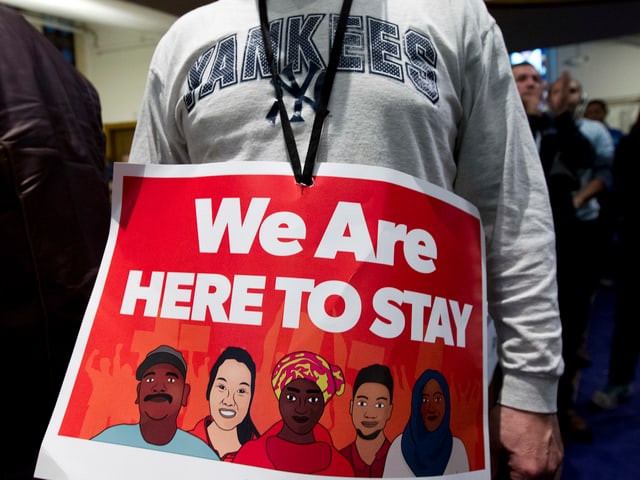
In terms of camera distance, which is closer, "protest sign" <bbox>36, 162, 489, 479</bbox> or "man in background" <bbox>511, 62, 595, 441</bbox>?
"protest sign" <bbox>36, 162, 489, 479</bbox>

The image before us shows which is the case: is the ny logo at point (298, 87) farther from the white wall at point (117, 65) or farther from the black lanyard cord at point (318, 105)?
the white wall at point (117, 65)

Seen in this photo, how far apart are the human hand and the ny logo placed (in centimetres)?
42

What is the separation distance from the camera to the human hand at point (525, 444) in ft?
2.08

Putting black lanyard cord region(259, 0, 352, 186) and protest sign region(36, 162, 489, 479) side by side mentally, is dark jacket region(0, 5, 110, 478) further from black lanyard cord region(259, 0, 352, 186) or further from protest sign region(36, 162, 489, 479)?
black lanyard cord region(259, 0, 352, 186)

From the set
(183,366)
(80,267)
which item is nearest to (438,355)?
(183,366)

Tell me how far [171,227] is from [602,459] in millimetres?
2100

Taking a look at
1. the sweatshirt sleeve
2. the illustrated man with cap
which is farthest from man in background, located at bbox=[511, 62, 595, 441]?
the illustrated man with cap

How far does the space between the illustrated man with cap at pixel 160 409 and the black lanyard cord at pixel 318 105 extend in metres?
0.23

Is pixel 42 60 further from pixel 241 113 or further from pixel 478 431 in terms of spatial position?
pixel 478 431

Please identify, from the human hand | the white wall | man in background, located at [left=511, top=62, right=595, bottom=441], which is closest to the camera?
the human hand

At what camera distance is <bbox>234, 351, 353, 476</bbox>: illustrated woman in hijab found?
1.67ft

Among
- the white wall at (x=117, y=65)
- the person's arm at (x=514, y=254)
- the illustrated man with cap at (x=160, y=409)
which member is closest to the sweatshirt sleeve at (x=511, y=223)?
the person's arm at (x=514, y=254)

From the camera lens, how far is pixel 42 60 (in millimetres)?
829

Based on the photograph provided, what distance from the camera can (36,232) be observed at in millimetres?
757
